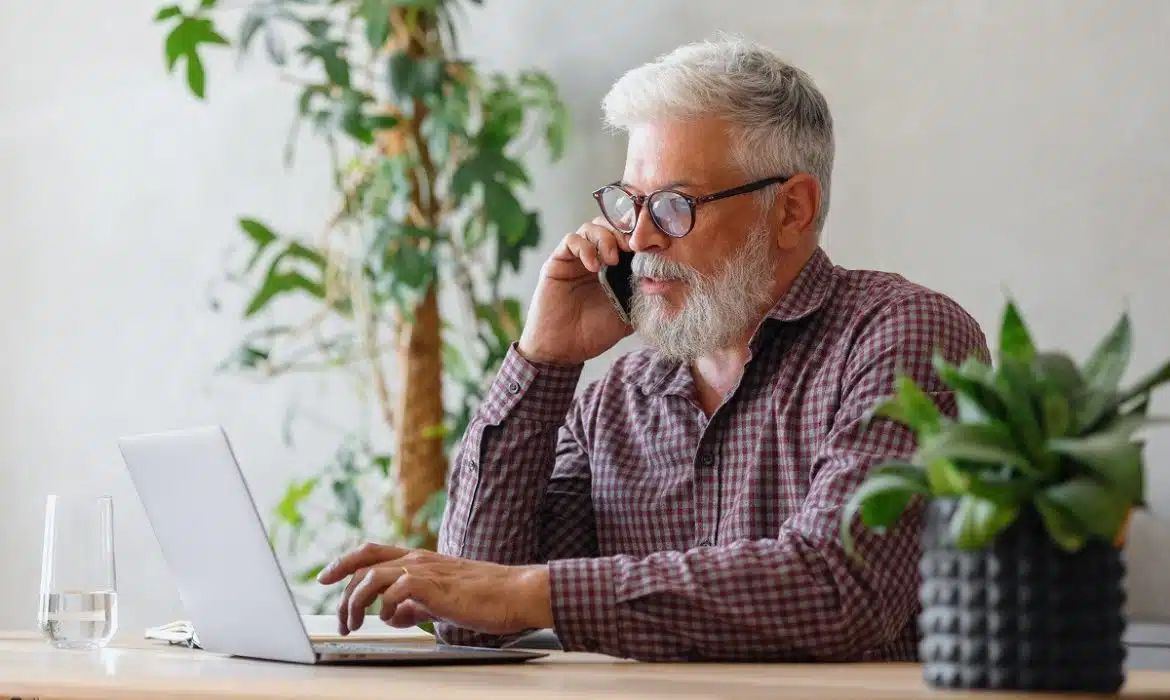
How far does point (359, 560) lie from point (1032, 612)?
2.52ft

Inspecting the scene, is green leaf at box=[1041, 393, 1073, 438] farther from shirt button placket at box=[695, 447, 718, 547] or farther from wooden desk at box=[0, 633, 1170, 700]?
shirt button placket at box=[695, 447, 718, 547]

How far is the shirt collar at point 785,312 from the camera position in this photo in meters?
1.89

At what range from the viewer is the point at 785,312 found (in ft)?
6.20

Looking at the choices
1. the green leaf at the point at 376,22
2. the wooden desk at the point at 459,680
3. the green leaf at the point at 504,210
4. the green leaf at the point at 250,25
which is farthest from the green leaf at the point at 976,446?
the green leaf at the point at 250,25

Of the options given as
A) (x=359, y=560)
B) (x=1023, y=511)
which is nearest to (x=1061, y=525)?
(x=1023, y=511)

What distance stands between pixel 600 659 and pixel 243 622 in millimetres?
378

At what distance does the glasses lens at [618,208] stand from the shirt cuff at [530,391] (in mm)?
205

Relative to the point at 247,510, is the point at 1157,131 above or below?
above

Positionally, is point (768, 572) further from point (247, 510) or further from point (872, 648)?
point (247, 510)

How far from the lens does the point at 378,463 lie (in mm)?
3201

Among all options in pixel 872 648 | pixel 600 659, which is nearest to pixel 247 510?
pixel 600 659

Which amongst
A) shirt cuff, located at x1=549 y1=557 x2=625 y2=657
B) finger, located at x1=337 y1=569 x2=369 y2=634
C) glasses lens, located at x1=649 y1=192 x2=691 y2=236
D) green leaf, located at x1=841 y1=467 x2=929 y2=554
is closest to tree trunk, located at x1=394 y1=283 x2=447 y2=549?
glasses lens, located at x1=649 y1=192 x2=691 y2=236

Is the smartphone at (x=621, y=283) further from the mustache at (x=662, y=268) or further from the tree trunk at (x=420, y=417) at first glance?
the tree trunk at (x=420, y=417)

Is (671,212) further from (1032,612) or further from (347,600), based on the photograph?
(1032,612)
